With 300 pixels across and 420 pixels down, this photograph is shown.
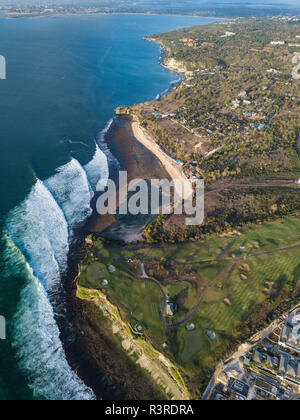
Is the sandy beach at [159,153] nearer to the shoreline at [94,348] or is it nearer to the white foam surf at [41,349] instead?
the shoreline at [94,348]

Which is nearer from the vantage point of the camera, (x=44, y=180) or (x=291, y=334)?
(x=291, y=334)

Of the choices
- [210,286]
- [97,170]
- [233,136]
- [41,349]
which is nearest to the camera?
[41,349]

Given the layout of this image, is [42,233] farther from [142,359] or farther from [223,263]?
[223,263]

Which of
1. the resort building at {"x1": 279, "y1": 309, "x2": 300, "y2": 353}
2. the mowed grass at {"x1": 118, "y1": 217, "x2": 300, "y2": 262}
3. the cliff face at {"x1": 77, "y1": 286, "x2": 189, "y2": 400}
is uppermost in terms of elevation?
the mowed grass at {"x1": 118, "y1": 217, "x2": 300, "y2": 262}

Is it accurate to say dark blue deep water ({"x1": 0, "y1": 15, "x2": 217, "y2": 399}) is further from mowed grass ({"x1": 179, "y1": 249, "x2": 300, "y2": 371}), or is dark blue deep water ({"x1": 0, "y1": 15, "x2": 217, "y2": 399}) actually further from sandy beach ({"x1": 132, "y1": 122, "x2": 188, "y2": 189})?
mowed grass ({"x1": 179, "y1": 249, "x2": 300, "y2": 371})

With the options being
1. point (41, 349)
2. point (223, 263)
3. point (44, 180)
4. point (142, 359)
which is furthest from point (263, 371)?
point (44, 180)

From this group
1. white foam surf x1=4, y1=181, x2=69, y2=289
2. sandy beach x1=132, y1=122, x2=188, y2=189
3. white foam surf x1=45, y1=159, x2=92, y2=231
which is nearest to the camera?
white foam surf x1=4, y1=181, x2=69, y2=289

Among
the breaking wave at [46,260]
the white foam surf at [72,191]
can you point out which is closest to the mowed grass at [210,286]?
the breaking wave at [46,260]

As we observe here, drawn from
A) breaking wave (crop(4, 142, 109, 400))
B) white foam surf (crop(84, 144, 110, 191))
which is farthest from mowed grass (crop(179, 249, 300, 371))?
white foam surf (crop(84, 144, 110, 191))
